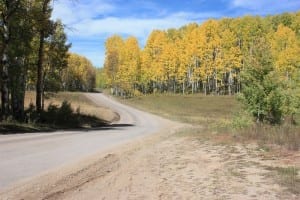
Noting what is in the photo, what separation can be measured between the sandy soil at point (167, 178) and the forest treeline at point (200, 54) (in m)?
83.5

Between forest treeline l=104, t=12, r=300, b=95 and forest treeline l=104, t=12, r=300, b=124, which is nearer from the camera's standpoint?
forest treeline l=104, t=12, r=300, b=124

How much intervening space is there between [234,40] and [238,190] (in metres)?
98.0

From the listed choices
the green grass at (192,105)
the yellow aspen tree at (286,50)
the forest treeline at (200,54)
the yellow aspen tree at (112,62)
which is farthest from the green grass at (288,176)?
the yellow aspen tree at (112,62)

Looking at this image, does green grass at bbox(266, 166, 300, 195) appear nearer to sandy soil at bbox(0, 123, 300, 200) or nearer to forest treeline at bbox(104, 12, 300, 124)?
sandy soil at bbox(0, 123, 300, 200)

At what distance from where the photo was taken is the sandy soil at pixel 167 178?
9180 mm

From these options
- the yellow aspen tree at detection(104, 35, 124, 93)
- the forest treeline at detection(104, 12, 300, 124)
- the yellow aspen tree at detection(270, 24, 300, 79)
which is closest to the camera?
the yellow aspen tree at detection(270, 24, 300, 79)

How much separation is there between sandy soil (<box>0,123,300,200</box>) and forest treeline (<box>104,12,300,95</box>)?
83.5 metres

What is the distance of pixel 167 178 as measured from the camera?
11.0m

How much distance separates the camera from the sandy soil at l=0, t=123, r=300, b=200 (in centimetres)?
918

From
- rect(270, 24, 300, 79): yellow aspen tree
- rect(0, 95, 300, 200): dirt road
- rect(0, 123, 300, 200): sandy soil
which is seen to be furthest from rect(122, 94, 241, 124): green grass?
rect(0, 123, 300, 200): sandy soil

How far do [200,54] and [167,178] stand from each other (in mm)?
96853

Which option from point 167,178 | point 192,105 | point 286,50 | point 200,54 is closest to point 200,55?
point 200,54

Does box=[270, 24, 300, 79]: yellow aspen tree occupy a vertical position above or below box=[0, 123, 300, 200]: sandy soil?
above

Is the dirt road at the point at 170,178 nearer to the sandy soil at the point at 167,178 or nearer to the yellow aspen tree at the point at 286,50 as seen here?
the sandy soil at the point at 167,178
